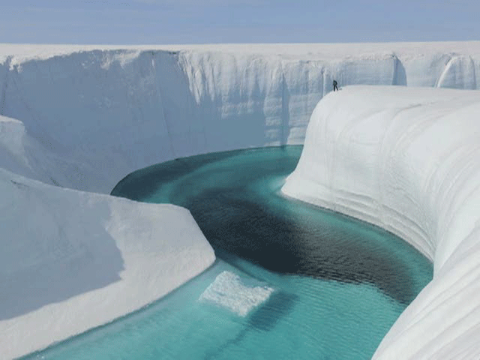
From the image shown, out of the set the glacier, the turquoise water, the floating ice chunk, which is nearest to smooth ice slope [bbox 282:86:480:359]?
the glacier

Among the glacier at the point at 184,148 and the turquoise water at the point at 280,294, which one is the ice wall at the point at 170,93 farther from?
the turquoise water at the point at 280,294

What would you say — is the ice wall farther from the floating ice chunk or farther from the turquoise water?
the floating ice chunk

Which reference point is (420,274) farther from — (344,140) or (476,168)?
(344,140)

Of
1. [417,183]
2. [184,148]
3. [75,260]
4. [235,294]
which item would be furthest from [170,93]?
[235,294]

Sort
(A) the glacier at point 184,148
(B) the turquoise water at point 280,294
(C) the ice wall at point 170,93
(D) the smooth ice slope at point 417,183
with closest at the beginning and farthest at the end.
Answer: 1. (D) the smooth ice slope at point 417,183
2. (B) the turquoise water at point 280,294
3. (A) the glacier at point 184,148
4. (C) the ice wall at point 170,93

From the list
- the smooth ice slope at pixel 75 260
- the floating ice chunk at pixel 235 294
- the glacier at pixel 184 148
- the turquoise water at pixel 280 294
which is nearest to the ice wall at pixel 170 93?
the glacier at pixel 184 148

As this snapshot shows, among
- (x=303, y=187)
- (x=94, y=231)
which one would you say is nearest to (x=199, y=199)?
(x=303, y=187)
